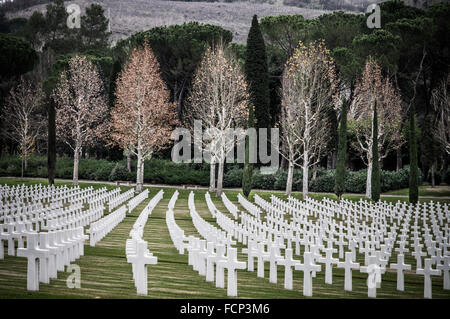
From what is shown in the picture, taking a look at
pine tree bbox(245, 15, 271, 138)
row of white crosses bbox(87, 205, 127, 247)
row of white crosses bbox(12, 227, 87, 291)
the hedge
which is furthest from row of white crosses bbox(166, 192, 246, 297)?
pine tree bbox(245, 15, 271, 138)

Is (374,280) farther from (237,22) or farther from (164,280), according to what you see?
(237,22)

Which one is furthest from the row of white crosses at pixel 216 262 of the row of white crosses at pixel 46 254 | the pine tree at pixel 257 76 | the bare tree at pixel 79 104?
the pine tree at pixel 257 76

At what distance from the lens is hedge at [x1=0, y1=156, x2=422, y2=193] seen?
4544 cm

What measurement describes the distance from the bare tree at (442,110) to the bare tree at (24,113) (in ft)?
110

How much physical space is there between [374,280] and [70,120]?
4288 cm

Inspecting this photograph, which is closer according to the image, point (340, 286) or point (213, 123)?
point (340, 286)

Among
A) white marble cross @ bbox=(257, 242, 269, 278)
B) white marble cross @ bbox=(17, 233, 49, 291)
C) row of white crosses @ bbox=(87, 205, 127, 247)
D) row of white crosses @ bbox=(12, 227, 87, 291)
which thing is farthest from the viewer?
row of white crosses @ bbox=(87, 205, 127, 247)

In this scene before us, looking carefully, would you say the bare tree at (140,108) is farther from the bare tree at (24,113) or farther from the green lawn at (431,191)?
the green lawn at (431,191)

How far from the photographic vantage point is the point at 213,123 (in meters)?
45.9

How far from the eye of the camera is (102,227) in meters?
17.7

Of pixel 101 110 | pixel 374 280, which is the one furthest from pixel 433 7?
pixel 374 280

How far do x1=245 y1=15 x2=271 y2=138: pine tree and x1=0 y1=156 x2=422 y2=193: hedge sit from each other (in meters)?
4.88

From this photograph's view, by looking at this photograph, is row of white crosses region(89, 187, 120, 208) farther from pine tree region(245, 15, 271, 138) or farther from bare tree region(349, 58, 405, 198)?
bare tree region(349, 58, 405, 198)

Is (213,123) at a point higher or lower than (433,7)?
lower
